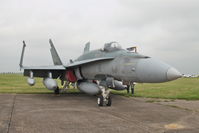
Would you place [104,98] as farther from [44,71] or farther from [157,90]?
[157,90]

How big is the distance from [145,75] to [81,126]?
3.05m

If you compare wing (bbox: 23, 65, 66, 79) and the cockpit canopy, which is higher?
the cockpit canopy

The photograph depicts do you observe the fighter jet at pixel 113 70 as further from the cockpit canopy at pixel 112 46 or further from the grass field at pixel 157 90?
the grass field at pixel 157 90

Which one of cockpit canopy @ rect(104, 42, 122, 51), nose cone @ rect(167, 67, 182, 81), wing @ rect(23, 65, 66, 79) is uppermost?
cockpit canopy @ rect(104, 42, 122, 51)

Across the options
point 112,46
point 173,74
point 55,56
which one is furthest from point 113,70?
point 55,56

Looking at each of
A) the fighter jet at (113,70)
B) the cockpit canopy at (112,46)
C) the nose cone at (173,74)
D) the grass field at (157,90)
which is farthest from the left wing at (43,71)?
the nose cone at (173,74)

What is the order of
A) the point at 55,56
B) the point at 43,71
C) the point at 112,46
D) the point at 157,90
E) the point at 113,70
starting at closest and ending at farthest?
the point at 113,70
the point at 112,46
the point at 43,71
the point at 157,90
the point at 55,56

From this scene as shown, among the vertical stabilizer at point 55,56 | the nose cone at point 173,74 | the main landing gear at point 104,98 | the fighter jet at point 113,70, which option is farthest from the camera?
the vertical stabilizer at point 55,56

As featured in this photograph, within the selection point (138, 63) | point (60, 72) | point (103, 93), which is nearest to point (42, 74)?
point (60, 72)

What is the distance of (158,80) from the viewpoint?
7.30 m

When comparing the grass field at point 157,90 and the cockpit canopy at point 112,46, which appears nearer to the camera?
the cockpit canopy at point 112,46

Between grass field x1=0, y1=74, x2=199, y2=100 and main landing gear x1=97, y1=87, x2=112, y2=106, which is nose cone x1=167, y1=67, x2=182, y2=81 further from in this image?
grass field x1=0, y1=74, x2=199, y2=100

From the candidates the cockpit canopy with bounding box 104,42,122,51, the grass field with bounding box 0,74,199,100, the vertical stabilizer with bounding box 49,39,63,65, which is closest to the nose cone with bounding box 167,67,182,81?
the cockpit canopy with bounding box 104,42,122,51

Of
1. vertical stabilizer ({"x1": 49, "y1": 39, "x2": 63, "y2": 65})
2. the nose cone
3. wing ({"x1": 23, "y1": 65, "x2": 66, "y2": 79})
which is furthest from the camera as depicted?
vertical stabilizer ({"x1": 49, "y1": 39, "x2": 63, "y2": 65})
